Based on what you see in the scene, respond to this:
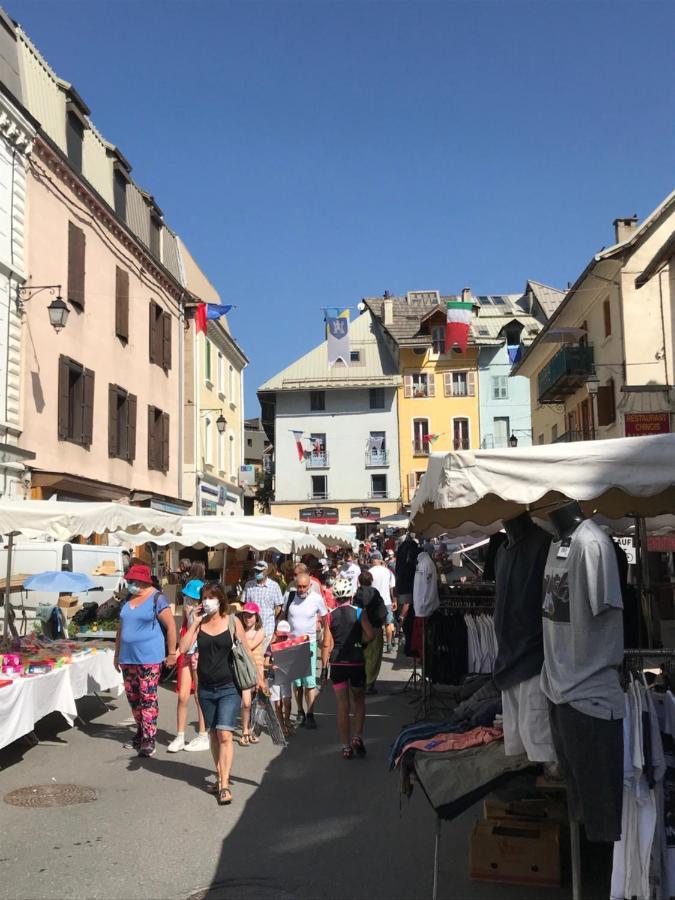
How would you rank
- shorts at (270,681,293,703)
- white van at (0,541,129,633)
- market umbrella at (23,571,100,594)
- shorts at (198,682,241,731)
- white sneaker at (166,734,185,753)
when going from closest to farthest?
shorts at (198,682,241,731)
white sneaker at (166,734,185,753)
shorts at (270,681,293,703)
market umbrella at (23,571,100,594)
white van at (0,541,129,633)

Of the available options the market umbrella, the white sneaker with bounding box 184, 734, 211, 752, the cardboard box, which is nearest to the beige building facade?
the market umbrella

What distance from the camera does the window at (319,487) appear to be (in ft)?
177

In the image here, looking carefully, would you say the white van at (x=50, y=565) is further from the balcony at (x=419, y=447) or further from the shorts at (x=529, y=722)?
the balcony at (x=419, y=447)

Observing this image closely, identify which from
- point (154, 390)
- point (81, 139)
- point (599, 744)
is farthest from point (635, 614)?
point (154, 390)

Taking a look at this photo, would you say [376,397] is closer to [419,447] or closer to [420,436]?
[420,436]

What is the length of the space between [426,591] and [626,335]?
16.4 meters

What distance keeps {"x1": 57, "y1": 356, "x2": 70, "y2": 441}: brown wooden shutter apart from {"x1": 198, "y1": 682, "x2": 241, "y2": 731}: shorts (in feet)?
47.6

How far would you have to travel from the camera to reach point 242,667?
7.23 meters

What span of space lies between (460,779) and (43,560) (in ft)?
41.1

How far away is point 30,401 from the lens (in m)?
19.2

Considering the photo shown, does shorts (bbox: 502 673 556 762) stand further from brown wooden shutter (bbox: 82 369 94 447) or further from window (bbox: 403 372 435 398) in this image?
window (bbox: 403 372 435 398)

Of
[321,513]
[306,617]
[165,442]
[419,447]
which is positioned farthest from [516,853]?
[419,447]

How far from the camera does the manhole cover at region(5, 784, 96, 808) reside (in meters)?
6.86

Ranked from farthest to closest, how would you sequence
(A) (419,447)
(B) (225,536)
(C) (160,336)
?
1. (A) (419,447)
2. (C) (160,336)
3. (B) (225,536)
